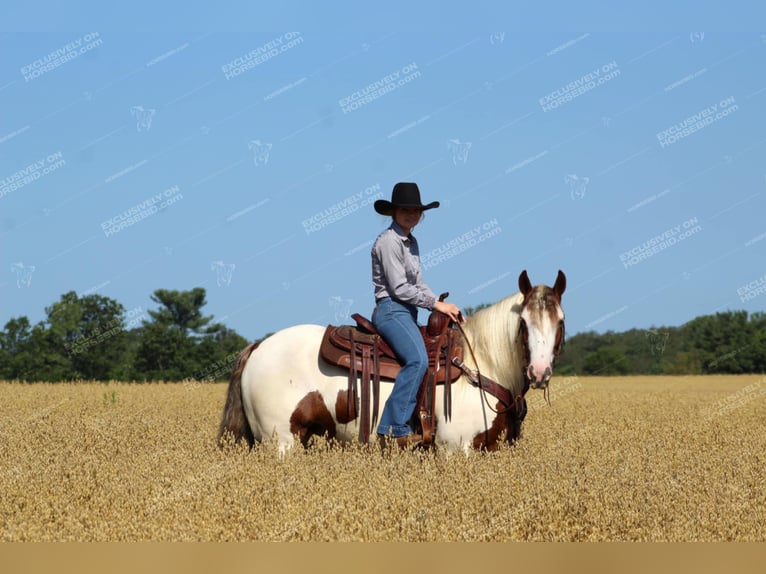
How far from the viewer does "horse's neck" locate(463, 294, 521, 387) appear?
764 cm

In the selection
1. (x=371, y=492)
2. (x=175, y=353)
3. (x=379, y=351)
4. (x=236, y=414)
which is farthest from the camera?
(x=175, y=353)

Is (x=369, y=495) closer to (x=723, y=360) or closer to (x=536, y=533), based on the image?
(x=536, y=533)

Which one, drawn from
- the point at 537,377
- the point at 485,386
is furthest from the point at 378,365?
the point at 537,377

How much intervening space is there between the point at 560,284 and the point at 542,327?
0.41m

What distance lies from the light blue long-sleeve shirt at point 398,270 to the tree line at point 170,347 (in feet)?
135

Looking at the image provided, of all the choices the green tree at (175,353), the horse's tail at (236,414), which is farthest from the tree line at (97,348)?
the horse's tail at (236,414)

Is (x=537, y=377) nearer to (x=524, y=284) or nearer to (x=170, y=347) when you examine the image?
(x=524, y=284)

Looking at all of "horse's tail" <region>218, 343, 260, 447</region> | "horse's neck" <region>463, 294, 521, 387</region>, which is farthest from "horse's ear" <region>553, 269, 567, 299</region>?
"horse's tail" <region>218, 343, 260, 447</region>

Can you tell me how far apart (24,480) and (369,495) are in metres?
2.69

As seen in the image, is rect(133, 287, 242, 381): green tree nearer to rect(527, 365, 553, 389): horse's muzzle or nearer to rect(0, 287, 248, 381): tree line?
rect(0, 287, 248, 381): tree line

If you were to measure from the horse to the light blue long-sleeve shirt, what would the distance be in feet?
2.16

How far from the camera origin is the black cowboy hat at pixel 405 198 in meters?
7.56

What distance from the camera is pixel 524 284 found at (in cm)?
728

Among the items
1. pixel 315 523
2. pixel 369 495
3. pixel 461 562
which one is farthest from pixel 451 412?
pixel 461 562
